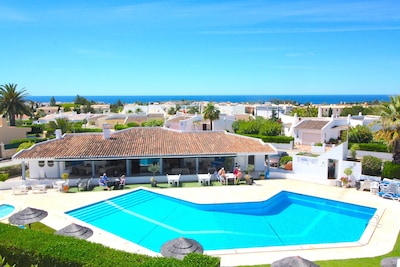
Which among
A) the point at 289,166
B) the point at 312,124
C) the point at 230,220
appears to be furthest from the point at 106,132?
the point at 312,124

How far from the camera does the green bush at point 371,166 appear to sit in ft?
89.7

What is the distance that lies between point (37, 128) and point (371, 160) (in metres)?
55.6

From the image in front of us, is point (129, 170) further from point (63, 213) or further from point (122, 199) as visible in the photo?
point (63, 213)

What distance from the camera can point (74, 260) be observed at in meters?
10.2

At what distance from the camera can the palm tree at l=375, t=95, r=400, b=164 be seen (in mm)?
24516

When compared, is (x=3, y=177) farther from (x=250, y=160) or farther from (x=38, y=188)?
(x=250, y=160)

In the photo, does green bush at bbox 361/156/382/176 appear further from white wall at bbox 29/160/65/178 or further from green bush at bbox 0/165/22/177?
green bush at bbox 0/165/22/177

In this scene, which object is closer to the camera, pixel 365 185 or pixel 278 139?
pixel 365 185

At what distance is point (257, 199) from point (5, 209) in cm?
1656

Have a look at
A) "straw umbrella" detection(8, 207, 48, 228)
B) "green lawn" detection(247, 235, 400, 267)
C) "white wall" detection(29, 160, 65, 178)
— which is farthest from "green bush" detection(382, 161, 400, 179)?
"white wall" detection(29, 160, 65, 178)

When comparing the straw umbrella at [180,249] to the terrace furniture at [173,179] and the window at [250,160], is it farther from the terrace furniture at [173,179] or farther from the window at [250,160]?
the window at [250,160]

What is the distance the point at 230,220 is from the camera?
19469 mm

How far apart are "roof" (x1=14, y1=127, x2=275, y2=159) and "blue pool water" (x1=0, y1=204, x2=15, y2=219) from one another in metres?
5.55

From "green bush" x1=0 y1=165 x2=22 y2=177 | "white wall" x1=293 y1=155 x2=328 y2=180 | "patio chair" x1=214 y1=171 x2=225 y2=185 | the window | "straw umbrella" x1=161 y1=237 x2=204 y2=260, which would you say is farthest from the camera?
the window
